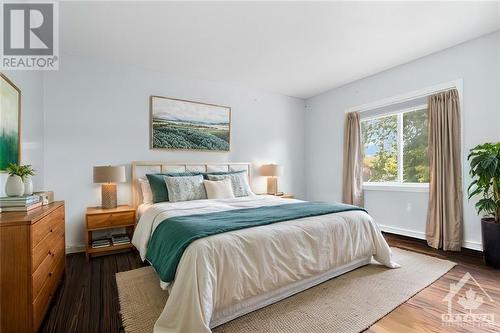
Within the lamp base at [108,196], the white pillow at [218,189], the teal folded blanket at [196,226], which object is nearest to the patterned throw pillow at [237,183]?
the white pillow at [218,189]

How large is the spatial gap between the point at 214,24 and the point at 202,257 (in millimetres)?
2360

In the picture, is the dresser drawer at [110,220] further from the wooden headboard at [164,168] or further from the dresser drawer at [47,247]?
the dresser drawer at [47,247]

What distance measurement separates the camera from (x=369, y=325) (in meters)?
1.68

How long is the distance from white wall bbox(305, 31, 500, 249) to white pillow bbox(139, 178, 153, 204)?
342cm

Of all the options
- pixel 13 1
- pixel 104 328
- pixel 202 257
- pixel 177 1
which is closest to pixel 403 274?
pixel 202 257

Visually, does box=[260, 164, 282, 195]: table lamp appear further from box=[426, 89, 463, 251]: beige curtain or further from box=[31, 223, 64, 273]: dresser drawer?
box=[31, 223, 64, 273]: dresser drawer

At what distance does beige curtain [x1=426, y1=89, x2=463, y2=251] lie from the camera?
3.10m

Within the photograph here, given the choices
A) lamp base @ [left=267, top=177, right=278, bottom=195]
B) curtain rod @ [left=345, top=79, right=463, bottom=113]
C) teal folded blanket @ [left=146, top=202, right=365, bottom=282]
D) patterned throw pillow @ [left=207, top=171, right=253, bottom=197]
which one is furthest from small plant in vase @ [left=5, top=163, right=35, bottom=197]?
curtain rod @ [left=345, top=79, right=463, bottom=113]

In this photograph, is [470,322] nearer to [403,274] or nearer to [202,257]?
[403,274]

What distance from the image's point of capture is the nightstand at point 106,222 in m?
2.87

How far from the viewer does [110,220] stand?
9.80 feet

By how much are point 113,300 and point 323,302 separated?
1756 mm

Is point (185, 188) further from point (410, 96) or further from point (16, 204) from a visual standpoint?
point (410, 96)

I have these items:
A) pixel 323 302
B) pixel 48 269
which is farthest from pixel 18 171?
pixel 323 302
